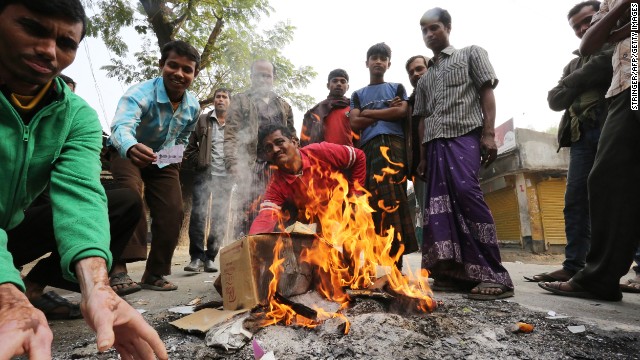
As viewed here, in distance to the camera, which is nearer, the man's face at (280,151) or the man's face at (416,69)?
the man's face at (280,151)

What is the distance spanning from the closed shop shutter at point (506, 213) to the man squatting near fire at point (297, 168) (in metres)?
12.2

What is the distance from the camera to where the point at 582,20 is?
358 centimetres

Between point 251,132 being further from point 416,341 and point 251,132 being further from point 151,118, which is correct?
point 416,341

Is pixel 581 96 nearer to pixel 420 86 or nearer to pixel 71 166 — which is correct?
pixel 420 86

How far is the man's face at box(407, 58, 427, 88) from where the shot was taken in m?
4.39

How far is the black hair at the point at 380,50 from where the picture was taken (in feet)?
13.8

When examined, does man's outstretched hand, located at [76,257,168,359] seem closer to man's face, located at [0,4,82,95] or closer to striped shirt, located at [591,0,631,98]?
man's face, located at [0,4,82,95]

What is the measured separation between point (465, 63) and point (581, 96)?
121cm

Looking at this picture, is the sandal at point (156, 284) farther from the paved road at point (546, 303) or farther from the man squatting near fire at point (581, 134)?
the man squatting near fire at point (581, 134)

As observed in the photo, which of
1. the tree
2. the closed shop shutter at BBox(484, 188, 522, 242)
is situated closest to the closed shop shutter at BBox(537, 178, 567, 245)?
the closed shop shutter at BBox(484, 188, 522, 242)

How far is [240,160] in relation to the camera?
451cm

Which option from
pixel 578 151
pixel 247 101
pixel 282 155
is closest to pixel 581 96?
pixel 578 151

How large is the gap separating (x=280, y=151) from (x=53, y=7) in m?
2.18

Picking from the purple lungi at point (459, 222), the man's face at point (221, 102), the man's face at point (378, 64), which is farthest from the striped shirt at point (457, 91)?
the man's face at point (221, 102)
